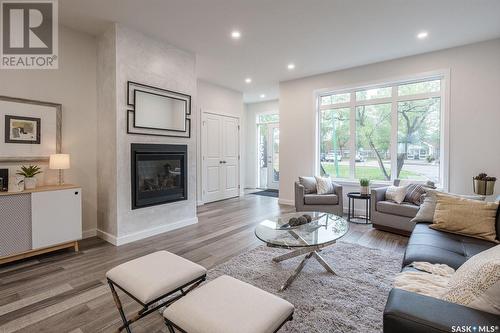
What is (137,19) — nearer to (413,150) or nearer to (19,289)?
(19,289)

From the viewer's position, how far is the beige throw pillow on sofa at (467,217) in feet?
7.57

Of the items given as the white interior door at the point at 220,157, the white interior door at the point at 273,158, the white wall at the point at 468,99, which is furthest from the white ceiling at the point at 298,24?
the white interior door at the point at 273,158

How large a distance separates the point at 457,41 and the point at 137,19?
4689 mm

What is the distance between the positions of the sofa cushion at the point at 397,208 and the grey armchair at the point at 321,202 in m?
0.72

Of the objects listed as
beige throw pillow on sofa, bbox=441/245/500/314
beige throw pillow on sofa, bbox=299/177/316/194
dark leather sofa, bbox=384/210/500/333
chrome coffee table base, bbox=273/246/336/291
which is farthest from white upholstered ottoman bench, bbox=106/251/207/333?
beige throw pillow on sofa, bbox=299/177/316/194

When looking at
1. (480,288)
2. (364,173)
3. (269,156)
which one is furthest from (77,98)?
(269,156)

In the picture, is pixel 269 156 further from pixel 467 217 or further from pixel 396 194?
pixel 467 217

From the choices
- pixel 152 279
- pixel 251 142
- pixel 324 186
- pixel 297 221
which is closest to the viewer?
pixel 152 279

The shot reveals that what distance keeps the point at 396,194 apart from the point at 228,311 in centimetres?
359

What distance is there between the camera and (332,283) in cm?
230

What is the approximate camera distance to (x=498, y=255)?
1.16 m

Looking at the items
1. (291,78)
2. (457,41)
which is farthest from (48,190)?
(457,41)

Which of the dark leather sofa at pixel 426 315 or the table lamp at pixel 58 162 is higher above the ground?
the table lamp at pixel 58 162

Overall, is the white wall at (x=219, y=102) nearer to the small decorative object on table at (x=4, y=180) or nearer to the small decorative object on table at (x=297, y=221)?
the small decorative object on table at (x=4, y=180)
